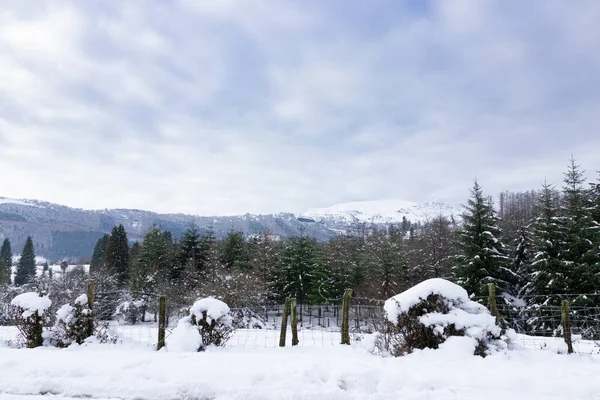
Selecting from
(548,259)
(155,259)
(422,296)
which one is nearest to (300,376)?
(422,296)

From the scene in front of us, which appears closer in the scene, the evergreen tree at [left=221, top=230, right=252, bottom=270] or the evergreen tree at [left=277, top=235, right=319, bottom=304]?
the evergreen tree at [left=277, top=235, right=319, bottom=304]

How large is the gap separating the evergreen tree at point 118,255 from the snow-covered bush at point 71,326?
45.8 meters

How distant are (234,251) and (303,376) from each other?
133 feet

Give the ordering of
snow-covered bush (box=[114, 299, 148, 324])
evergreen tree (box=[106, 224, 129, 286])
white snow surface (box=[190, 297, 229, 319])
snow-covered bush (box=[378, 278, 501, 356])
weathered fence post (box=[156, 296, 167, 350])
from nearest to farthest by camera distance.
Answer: snow-covered bush (box=[378, 278, 501, 356]), white snow surface (box=[190, 297, 229, 319]), weathered fence post (box=[156, 296, 167, 350]), snow-covered bush (box=[114, 299, 148, 324]), evergreen tree (box=[106, 224, 129, 286])

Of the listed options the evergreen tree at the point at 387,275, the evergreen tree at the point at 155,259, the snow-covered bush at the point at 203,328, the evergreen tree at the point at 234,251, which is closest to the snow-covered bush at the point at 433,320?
the snow-covered bush at the point at 203,328

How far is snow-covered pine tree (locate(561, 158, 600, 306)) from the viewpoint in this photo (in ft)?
75.2

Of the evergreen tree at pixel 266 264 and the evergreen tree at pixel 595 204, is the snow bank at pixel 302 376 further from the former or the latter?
the evergreen tree at pixel 266 264

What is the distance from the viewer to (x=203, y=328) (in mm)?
8789

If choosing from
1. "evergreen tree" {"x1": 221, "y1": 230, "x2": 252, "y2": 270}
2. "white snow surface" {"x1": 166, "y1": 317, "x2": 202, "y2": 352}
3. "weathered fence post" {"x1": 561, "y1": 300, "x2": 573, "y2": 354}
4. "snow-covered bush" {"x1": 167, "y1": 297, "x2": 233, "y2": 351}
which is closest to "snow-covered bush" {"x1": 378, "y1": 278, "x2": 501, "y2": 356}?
"weathered fence post" {"x1": 561, "y1": 300, "x2": 573, "y2": 354}

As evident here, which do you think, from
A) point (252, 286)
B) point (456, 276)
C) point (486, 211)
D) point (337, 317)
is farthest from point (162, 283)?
point (486, 211)

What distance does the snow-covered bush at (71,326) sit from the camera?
9461mm

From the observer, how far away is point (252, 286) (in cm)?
3180

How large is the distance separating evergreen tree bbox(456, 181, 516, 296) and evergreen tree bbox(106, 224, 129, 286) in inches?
1712

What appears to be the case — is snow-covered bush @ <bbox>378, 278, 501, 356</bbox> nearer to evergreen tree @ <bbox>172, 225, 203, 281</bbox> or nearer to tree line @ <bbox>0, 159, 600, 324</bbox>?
tree line @ <bbox>0, 159, 600, 324</bbox>
